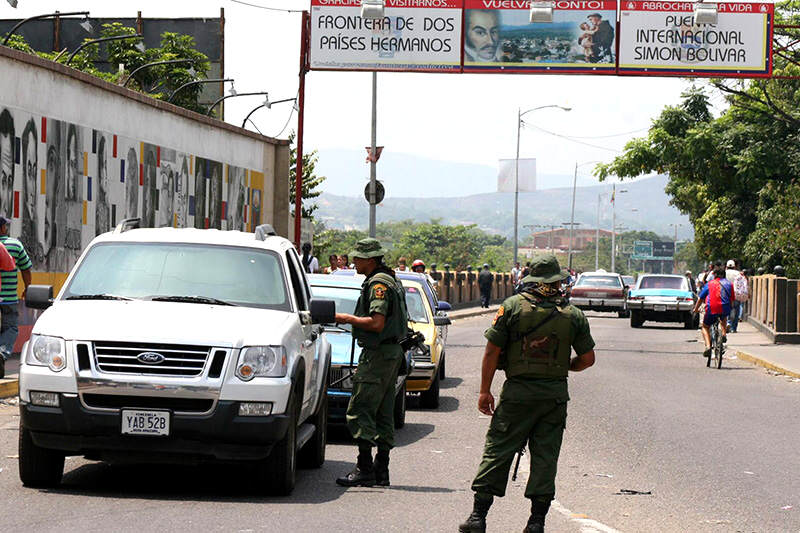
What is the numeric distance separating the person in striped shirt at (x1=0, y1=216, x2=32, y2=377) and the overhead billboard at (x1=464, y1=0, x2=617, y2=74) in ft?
47.6

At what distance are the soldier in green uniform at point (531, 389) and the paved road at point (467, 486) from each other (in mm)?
701

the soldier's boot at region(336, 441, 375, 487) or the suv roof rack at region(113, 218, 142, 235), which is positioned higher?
the suv roof rack at region(113, 218, 142, 235)

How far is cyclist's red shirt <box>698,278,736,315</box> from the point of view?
2412cm

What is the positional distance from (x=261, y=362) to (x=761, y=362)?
18.3 m


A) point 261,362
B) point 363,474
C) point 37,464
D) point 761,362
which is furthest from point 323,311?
point 761,362

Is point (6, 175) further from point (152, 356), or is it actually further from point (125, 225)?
point (152, 356)

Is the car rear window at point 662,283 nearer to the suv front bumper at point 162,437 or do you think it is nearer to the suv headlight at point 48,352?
the suv front bumper at point 162,437

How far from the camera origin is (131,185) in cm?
2586

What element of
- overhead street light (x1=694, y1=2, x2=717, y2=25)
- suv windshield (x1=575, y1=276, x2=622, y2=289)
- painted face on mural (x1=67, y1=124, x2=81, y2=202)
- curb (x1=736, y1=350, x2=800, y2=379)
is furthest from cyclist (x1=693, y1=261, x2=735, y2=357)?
suv windshield (x1=575, y1=276, x2=622, y2=289)

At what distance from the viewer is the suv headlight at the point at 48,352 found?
884cm

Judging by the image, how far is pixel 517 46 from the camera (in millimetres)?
29188

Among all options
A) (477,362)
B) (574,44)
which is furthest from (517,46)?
(477,362)

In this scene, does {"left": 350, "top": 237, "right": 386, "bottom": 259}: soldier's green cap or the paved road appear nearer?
the paved road

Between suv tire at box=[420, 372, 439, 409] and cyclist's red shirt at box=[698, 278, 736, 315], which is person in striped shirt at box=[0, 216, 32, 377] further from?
cyclist's red shirt at box=[698, 278, 736, 315]
